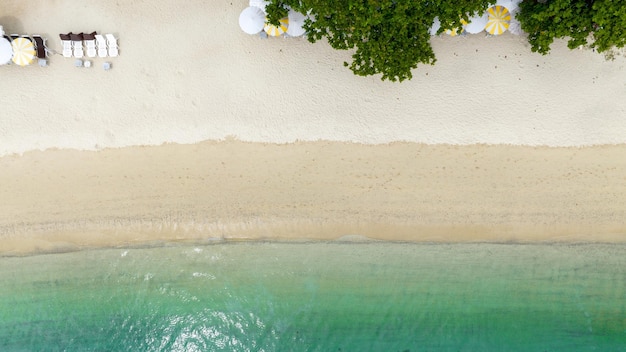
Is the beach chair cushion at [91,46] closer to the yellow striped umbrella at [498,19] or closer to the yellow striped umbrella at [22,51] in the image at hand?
the yellow striped umbrella at [22,51]

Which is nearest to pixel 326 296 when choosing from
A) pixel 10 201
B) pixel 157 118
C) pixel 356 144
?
pixel 356 144

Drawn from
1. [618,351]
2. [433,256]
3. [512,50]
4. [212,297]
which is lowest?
[618,351]

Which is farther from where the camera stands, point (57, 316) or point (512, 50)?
point (57, 316)

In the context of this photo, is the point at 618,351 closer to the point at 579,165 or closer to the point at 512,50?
the point at 579,165

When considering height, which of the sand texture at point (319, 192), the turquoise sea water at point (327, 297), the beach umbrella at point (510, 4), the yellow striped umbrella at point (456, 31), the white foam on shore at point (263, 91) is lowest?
the turquoise sea water at point (327, 297)

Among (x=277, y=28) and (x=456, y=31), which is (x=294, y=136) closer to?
(x=277, y=28)

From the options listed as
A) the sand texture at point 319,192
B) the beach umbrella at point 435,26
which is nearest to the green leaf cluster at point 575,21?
the beach umbrella at point 435,26

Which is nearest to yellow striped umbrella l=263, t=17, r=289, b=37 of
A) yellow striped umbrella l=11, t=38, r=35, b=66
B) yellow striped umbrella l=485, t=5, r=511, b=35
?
yellow striped umbrella l=485, t=5, r=511, b=35

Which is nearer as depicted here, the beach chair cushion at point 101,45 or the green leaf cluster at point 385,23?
the green leaf cluster at point 385,23
